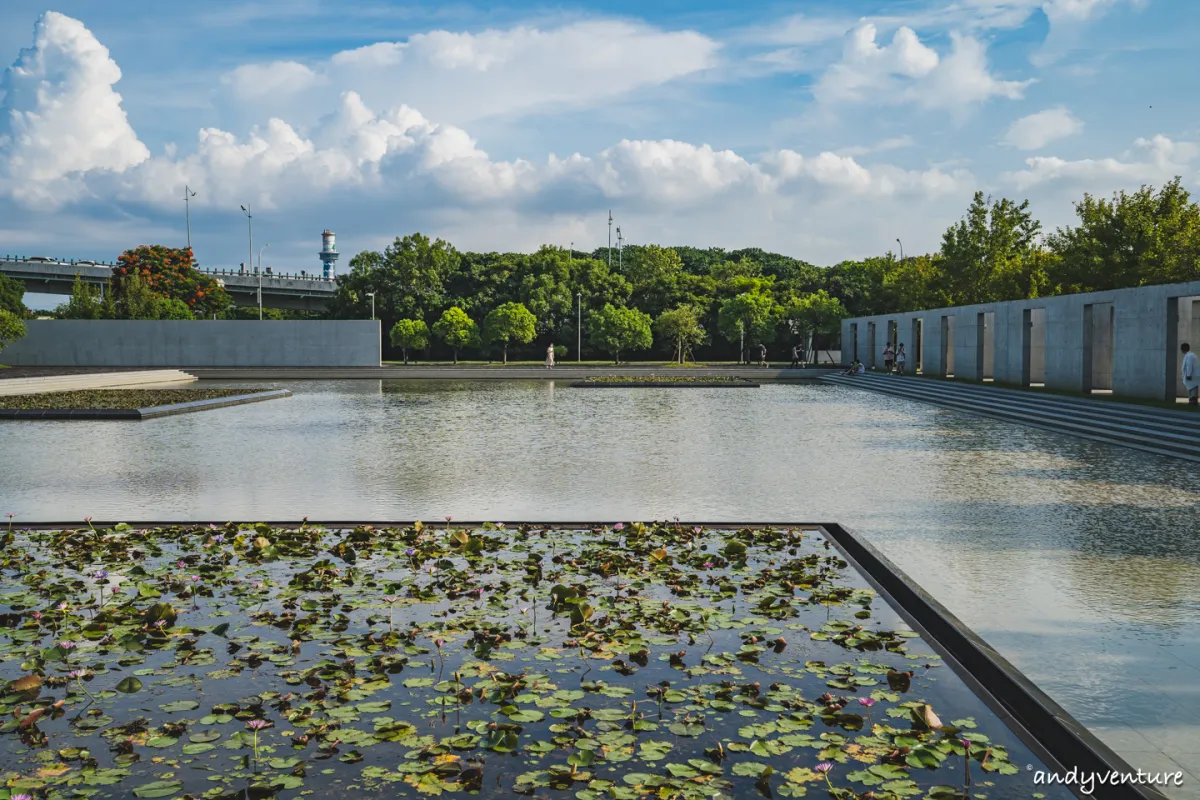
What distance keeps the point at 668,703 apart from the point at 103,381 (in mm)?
35807

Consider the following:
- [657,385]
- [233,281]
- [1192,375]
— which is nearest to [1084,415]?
[1192,375]

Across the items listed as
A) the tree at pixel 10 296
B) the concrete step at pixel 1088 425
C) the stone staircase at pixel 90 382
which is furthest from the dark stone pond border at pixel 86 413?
the tree at pixel 10 296

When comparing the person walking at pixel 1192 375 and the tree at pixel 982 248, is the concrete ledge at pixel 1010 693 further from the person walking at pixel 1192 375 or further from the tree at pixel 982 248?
the tree at pixel 982 248

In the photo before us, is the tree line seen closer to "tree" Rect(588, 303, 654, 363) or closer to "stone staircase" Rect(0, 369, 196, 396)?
"tree" Rect(588, 303, 654, 363)

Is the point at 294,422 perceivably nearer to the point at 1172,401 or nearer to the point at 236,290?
the point at 1172,401

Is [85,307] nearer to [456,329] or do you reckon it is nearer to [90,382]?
[456,329]

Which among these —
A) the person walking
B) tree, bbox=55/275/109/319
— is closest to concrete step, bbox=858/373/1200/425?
the person walking

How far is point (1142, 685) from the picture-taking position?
489 centimetres

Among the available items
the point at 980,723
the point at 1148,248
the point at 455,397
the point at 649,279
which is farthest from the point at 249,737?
the point at 649,279

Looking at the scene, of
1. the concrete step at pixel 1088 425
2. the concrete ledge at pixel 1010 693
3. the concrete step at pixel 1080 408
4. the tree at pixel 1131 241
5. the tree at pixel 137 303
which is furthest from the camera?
the tree at pixel 137 303

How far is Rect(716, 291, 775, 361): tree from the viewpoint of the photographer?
69.9 meters

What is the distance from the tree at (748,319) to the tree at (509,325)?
15.2 m

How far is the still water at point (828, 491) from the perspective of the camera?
18.1 ft

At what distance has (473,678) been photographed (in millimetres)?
5168
